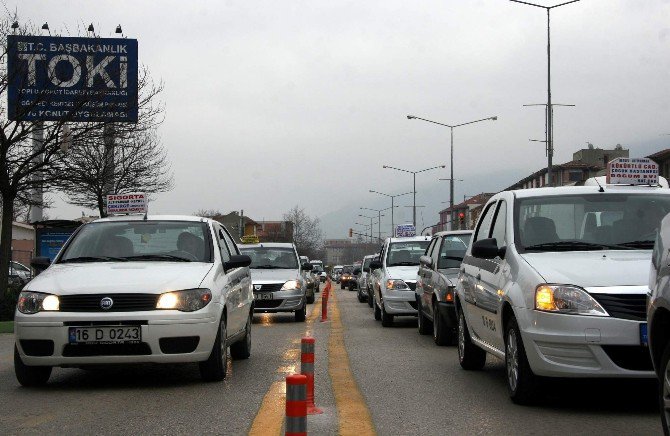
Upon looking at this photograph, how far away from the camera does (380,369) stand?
9.91m

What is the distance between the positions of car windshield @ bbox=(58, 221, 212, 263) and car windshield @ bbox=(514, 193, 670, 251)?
318cm

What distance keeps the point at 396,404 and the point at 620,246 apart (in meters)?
2.21

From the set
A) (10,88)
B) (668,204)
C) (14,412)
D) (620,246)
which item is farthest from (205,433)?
(10,88)

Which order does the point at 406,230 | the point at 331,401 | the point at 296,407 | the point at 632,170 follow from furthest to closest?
the point at 406,230
the point at 632,170
the point at 331,401
the point at 296,407

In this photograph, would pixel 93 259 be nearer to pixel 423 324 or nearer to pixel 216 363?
pixel 216 363

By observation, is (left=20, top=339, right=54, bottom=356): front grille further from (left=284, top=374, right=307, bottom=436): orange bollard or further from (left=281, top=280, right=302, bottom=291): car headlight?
(left=281, top=280, right=302, bottom=291): car headlight

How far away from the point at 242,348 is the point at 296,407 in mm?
6349

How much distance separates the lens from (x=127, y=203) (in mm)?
13680

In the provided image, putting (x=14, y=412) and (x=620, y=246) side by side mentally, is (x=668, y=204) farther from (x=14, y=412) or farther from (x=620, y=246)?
(x=14, y=412)

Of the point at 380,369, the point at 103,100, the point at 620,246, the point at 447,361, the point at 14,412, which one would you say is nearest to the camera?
the point at 14,412

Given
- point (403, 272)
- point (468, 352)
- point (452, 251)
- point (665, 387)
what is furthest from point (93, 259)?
point (403, 272)

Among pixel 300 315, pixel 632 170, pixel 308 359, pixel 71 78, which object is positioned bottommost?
pixel 300 315

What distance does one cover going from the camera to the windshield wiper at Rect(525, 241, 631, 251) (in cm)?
775

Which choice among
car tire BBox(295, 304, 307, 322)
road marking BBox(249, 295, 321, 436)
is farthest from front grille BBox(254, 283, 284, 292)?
road marking BBox(249, 295, 321, 436)
